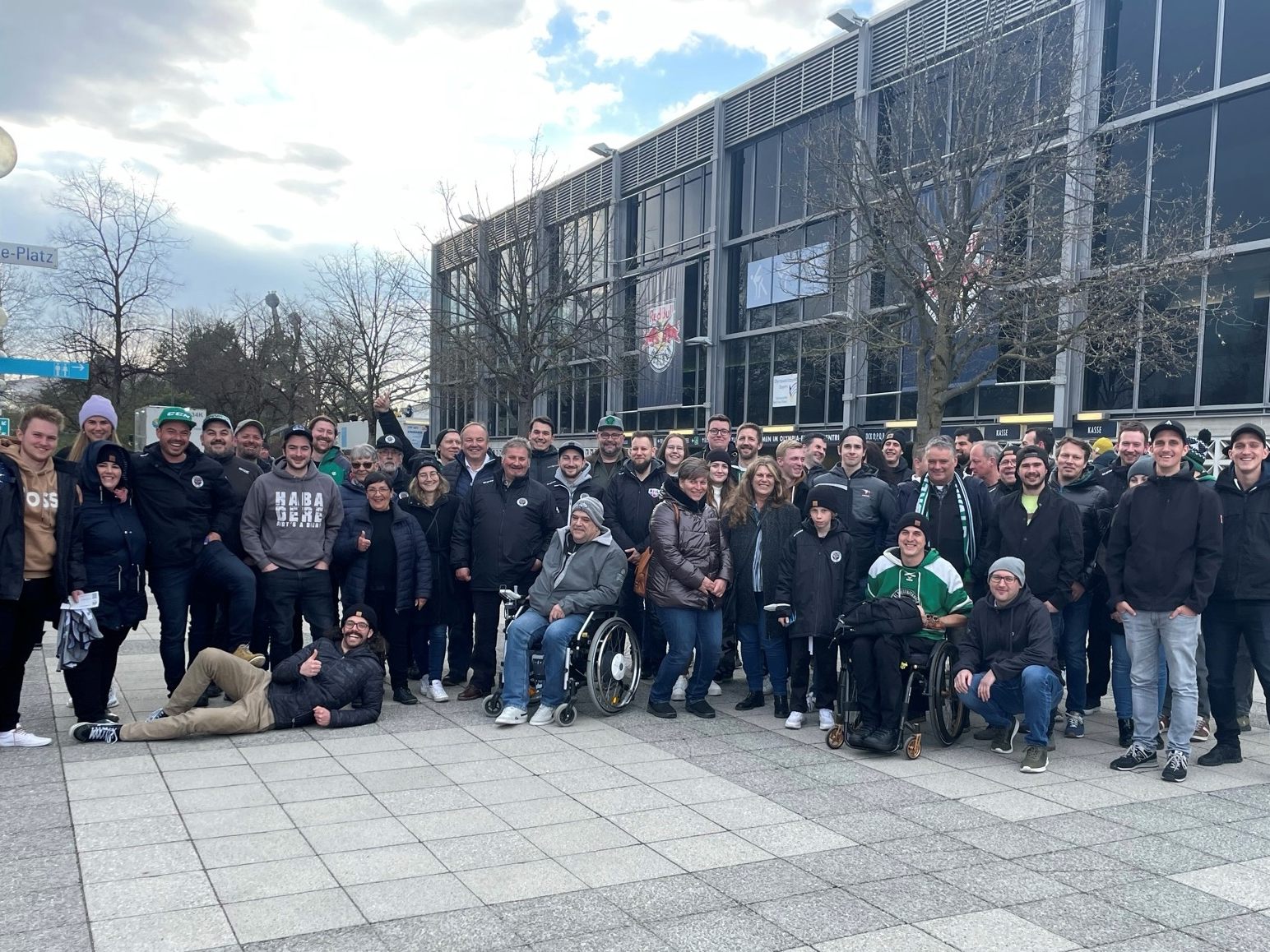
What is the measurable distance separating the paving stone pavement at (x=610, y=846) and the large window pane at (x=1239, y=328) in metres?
12.9

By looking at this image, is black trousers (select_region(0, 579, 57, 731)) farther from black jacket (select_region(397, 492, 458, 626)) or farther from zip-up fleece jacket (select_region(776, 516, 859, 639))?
zip-up fleece jacket (select_region(776, 516, 859, 639))

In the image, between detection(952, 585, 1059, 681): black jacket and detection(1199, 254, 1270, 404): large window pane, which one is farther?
detection(1199, 254, 1270, 404): large window pane

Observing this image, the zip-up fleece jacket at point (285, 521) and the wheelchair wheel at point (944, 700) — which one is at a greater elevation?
the zip-up fleece jacket at point (285, 521)

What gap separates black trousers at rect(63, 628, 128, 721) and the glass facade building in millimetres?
12638

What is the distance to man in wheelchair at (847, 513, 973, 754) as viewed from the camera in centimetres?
628

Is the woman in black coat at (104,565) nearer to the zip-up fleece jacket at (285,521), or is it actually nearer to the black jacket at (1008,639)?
the zip-up fleece jacket at (285,521)

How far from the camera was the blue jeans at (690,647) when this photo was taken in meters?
7.30

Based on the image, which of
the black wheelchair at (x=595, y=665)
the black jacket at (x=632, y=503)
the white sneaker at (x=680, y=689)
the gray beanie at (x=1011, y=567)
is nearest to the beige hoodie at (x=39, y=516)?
the black wheelchair at (x=595, y=665)

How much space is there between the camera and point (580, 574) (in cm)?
720

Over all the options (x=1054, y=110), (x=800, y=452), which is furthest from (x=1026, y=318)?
(x=800, y=452)

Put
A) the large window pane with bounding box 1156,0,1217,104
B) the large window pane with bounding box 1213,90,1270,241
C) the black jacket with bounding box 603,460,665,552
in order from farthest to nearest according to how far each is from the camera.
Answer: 1. the large window pane with bounding box 1156,0,1217,104
2. the large window pane with bounding box 1213,90,1270,241
3. the black jacket with bounding box 603,460,665,552

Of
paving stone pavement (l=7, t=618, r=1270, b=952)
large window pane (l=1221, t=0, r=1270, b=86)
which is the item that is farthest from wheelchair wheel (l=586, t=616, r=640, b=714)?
large window pane (l=1221, t=0, r=1270, b=86)

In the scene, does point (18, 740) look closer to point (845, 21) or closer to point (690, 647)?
point (690, 647)

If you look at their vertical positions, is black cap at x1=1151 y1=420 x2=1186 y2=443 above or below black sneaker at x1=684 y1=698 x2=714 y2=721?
above
